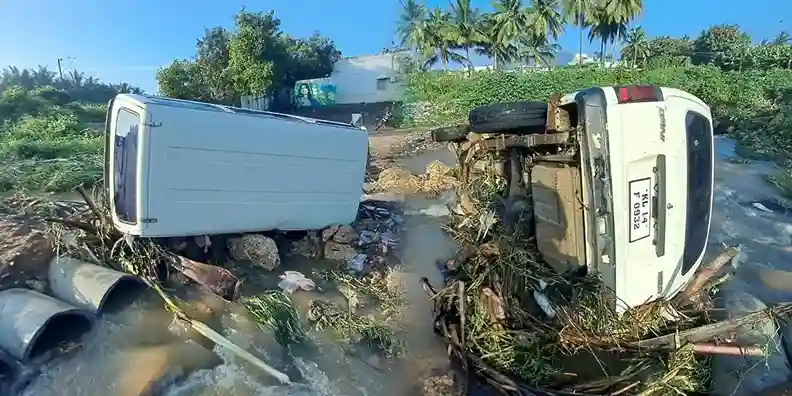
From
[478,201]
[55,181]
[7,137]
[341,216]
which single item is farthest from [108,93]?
[478,201]

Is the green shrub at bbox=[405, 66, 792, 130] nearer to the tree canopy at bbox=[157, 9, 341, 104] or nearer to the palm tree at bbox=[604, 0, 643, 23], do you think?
the tree canopy at bbox=[157, 9, 341, 104]

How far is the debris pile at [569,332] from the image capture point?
3059 mm

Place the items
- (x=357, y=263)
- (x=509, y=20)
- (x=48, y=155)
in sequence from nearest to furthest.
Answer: (x=357, y=263) < (x=48, y=155) < (x=509, y=20)

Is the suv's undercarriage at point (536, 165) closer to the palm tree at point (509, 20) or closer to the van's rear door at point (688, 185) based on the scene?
the van's rear door at point (688, 185)

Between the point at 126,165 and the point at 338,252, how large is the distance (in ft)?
7.84

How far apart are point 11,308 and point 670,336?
13.5 ft

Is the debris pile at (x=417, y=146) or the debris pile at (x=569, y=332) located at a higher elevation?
the debris pile at (x=417, y=146)

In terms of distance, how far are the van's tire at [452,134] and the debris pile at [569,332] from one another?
970 millimetres

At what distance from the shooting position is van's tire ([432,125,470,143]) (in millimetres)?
4338

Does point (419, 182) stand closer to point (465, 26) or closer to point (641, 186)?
point (641, 186)

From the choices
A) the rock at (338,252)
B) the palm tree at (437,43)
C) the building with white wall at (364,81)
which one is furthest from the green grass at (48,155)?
the palm tree at (437,43)

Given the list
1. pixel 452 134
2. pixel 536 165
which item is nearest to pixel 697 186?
pixel 536 165

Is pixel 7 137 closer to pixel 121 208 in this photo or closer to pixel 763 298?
pixel 121 208

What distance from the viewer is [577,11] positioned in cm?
3162
